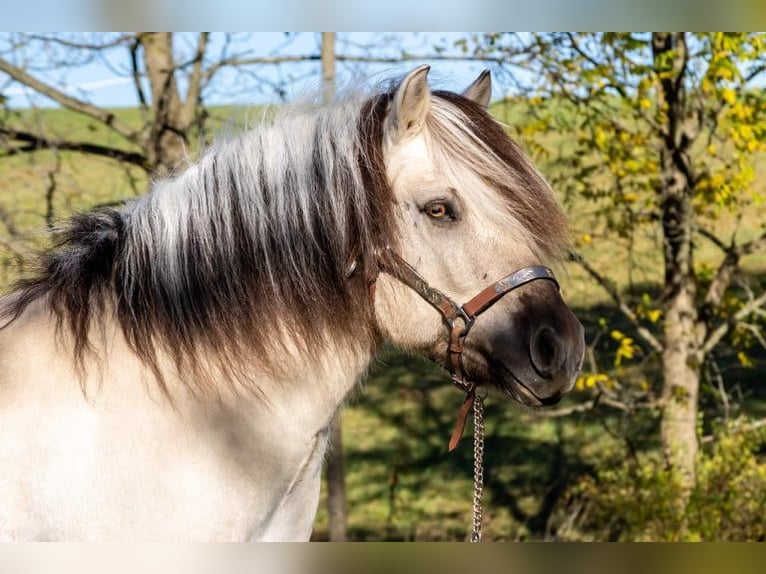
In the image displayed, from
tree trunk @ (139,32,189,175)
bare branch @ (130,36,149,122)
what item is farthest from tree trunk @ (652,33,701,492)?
bare branch @ (130,36,149,122)

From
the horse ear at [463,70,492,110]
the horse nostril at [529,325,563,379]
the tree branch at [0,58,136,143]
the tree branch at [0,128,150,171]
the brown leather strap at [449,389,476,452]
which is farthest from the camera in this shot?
the tree branch at [0,128,150,171]

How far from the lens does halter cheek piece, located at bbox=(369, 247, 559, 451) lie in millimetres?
2275

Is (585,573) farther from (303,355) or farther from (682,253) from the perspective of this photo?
(682,253)

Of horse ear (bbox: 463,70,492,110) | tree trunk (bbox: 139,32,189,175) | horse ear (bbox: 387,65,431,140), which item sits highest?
tree trunk (bbox: 139,32,189,175)

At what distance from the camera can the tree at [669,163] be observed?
526 cm

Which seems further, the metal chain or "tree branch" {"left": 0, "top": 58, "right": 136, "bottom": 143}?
"tree branch" {"left": 0, "top": 58, "right": 136, "bottom": 143}

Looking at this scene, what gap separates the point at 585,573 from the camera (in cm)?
192

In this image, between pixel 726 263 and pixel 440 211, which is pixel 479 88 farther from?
pixel 726 263

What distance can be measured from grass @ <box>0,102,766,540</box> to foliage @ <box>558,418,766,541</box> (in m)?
0.44

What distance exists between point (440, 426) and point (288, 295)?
6.72 meters

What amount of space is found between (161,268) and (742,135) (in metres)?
4.13

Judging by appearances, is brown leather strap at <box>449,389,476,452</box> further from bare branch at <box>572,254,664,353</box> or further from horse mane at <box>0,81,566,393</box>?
bare branch at <box>572,254,664,353</box>
